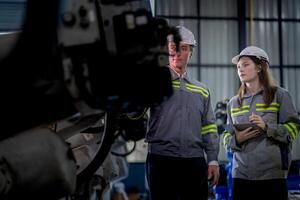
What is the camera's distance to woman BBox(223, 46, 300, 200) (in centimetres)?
287

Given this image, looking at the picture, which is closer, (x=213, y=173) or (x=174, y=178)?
(x=174, y=178)

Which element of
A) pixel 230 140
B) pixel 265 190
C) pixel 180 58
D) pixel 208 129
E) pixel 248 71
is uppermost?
pixel 180 58

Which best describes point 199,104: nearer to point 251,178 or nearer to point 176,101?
point 176,101

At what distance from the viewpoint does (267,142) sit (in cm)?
290

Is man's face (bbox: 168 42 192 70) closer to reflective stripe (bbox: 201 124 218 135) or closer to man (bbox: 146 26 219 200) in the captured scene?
man (bbox: 146 26 219 200)

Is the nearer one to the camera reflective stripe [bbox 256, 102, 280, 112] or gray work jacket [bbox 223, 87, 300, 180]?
gray work jacket [bbox 223, 87, 300, 180]

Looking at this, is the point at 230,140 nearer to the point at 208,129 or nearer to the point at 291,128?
the point at 208,129

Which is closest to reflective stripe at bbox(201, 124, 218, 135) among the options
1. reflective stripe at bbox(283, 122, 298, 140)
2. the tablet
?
the tablet

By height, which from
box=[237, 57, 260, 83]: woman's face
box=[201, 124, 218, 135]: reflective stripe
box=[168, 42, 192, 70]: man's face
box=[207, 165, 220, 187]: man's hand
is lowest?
box=[207, 165, 220, 187]: man's hand

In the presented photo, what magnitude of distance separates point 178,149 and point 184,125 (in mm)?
142

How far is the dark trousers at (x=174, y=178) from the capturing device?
2.65 metres

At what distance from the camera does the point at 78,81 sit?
1422 mm

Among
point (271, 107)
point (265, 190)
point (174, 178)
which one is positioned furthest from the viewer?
point (271, 107)

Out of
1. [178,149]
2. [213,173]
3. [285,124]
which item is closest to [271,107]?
[285,124]
